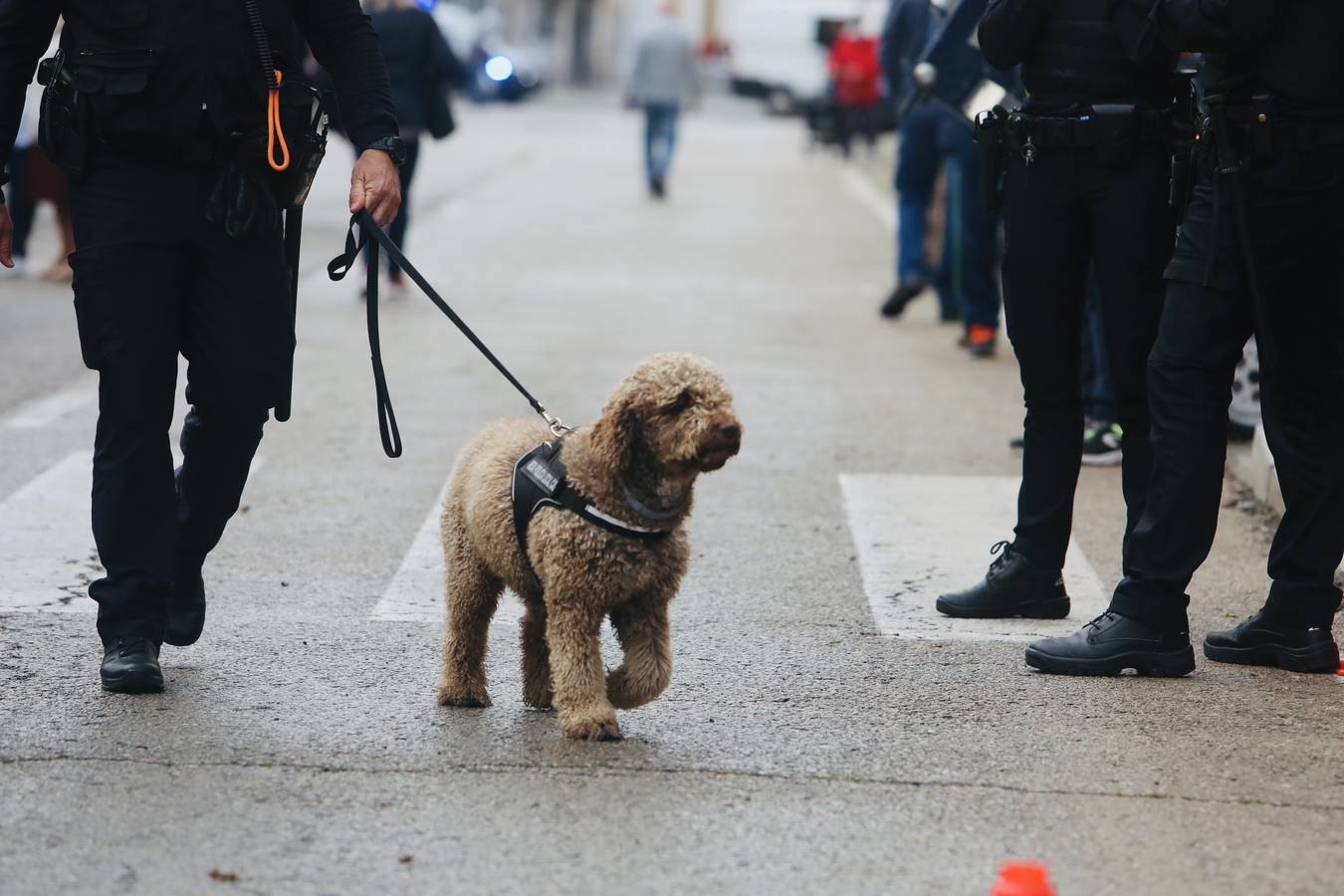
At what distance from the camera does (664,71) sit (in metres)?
22.7

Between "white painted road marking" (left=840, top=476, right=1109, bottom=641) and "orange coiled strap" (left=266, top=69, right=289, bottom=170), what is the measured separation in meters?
2.04

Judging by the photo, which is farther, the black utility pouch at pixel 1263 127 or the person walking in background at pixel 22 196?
the person walking in background at pixel 22 196

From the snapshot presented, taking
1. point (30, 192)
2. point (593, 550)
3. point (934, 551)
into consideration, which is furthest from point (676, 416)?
point (30, 192)

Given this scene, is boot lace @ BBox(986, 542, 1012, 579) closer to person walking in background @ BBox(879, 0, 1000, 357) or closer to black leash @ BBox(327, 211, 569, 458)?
black leash @ BBox(327, 211, 569, 458)

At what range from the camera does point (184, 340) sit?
4586mm

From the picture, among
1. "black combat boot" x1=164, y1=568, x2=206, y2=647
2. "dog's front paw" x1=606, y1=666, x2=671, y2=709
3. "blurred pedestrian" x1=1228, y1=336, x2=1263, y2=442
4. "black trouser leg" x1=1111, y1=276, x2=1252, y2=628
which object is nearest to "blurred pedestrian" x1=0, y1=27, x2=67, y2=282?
"blurred pedestrian" x1=1228, y1=336, x2=1263, y2=442

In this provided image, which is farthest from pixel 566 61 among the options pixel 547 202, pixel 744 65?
pixel 547 202

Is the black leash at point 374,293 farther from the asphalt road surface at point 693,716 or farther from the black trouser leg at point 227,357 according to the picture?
the asphalt road surface at point 693,716

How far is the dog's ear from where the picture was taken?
3998 millimetres

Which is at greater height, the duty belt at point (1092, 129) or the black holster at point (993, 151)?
the duty belt at point (1092, 129)

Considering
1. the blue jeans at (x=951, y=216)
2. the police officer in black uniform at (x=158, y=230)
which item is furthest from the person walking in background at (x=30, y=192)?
the police officer in black uniform at (x=158, y=230)

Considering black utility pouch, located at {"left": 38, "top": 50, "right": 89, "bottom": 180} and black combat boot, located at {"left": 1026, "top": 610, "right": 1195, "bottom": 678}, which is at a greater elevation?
black utility pouch, located at {"left": 38, "top": 50, "right": 89, "bottom": 180}

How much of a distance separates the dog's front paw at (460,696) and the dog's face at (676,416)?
29.9 inches

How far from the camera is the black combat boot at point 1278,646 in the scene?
485 cm
